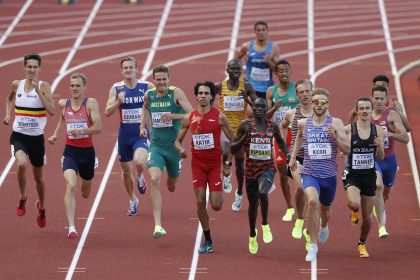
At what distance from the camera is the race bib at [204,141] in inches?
Result: 577

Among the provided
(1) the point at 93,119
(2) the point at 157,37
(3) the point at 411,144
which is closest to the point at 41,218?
(1) the point at 93,119

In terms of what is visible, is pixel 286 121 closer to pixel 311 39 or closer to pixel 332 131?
pixel 332 131

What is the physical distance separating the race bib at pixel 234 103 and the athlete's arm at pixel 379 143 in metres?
2.53

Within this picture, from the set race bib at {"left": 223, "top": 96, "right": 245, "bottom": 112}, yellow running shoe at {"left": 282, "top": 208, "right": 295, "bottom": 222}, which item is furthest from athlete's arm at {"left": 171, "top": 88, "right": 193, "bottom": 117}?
yellow running shoe at {"left": 282, "top": 208, "right": 295, "bottom": 222}

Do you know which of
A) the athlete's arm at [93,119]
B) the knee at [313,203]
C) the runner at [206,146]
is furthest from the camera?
the athlete's arm at [93,119]

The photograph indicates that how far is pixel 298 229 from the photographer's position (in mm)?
15398

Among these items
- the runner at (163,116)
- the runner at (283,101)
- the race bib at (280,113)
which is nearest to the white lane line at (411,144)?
the runner at (283,101)

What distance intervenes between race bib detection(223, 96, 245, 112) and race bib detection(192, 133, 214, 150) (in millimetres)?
1936

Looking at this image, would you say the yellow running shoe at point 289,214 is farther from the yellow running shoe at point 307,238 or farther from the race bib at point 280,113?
the yellow running shoe at point 307,238

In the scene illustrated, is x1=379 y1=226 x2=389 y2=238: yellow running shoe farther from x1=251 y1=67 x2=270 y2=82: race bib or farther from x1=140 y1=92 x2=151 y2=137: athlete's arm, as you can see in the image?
x1=251 y1=67 x2=270 y2=82: race bib

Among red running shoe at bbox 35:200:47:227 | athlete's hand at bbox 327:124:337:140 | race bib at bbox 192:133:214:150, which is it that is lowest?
red running shoe at bbox 35:200:47:227

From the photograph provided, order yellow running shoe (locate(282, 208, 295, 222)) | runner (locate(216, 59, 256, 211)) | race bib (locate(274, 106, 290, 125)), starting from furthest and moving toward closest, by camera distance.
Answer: runner (locate(216, 59, 256, 211)) → yellow running shoe (locate(282, 208, 295, 222)) → race bib (locate(274, 106, 290, 125))

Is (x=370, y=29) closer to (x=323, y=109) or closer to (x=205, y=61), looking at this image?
(x=205, y=61)

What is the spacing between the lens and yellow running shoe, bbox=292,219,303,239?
1530cm
